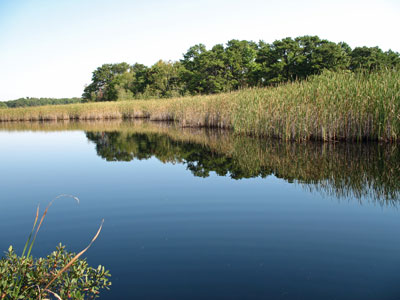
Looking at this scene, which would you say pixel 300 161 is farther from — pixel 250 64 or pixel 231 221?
pixel 250 64

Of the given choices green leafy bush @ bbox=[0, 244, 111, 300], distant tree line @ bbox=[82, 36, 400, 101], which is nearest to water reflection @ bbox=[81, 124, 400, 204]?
green leafy bush @ bbox=[0, 244, 111, 300]

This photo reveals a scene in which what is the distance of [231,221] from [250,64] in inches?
1366

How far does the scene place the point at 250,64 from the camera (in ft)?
119

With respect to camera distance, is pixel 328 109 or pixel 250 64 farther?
pixel 250 64

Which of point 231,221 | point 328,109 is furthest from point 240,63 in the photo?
point 231,221

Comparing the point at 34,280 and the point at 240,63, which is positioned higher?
the point at 240,63

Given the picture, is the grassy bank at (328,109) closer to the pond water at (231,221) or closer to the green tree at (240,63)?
the pond water at (231,221)

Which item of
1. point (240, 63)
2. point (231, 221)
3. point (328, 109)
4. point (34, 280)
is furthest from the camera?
point (240, 63)

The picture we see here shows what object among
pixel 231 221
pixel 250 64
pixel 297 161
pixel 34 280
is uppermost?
pixel 250 64

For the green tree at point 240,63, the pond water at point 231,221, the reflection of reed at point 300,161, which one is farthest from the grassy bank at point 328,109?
the green tree at point 240,63

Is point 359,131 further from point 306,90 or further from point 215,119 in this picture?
point 215,119

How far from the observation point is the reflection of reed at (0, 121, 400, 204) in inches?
195

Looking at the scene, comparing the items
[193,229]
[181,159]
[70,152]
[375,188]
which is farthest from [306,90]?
[70,152]

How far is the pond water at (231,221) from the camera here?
2.52 m
